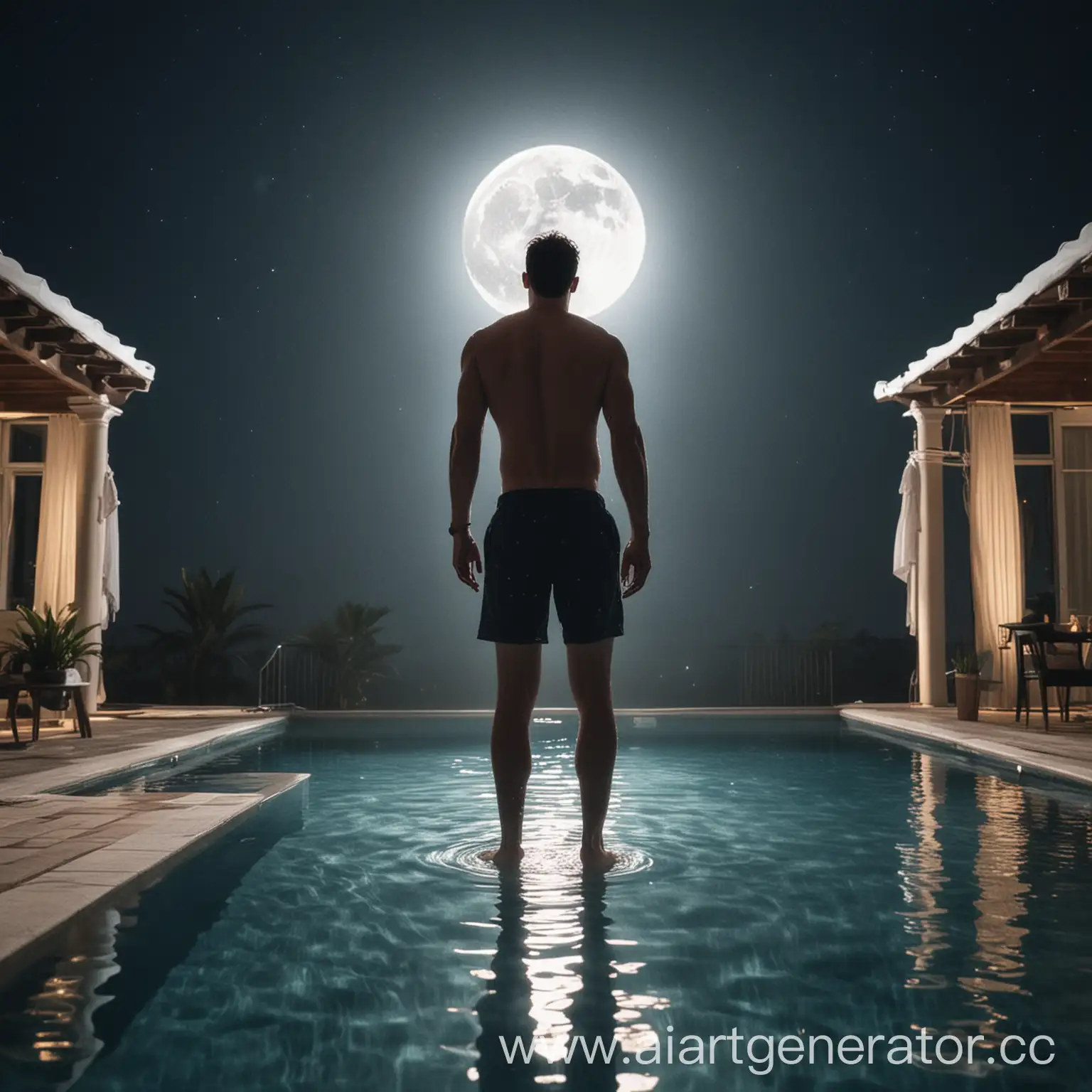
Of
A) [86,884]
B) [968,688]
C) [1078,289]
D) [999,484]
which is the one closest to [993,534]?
[999,484]

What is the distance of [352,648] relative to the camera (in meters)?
15.8

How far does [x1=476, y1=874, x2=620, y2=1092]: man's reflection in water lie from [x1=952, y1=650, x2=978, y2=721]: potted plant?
6389 mm

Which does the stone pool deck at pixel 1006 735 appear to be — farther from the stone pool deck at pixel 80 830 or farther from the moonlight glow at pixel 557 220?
the moonlight glow at pixel 557 220

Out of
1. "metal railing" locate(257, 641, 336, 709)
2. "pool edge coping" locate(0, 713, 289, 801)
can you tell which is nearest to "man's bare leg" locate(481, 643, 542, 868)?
"pool edge coping" locate(0, 713, 289, 801)

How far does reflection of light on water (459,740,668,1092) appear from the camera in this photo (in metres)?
1.67

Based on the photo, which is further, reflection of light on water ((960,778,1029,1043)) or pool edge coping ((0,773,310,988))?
pool edge coping ((0,773,310,988))

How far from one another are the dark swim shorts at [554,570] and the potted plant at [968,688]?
6.24 meters

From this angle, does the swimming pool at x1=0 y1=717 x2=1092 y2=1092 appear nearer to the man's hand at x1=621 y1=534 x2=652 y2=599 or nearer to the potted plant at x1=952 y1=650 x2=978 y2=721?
the man's hand at x1=621 y1=534 x2=652 y2=599

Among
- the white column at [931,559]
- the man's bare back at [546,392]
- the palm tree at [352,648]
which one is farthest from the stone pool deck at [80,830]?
the palm tree at [352,648]

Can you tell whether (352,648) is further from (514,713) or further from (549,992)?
(549,992)

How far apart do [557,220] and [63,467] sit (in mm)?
8311

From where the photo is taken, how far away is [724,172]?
719 inches

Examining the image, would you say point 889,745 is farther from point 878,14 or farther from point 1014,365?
point 878,14

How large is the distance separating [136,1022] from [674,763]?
5251 mm
